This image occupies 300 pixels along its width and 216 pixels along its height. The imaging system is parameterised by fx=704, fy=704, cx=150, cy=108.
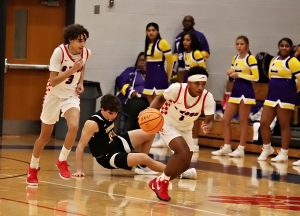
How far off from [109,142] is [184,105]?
142 cm

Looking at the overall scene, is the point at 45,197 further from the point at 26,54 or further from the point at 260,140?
the point at 26,54

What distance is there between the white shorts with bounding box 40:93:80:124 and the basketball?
0.95 metres

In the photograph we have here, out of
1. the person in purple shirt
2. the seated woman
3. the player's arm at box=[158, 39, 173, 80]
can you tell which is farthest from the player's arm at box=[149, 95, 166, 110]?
the person in purple shirt

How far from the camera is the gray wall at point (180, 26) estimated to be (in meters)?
13.4

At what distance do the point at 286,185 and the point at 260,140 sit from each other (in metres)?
3.66

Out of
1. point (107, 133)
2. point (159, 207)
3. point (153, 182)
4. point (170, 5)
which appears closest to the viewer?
point (159, 207)

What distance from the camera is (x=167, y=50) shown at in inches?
478

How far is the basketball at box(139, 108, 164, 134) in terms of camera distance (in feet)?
22.5

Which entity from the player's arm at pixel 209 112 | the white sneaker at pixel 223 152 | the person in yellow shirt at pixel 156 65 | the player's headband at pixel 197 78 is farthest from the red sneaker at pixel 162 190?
the person in yellow shirt at pixel 156 65

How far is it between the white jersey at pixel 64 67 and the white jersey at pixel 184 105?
1053 mm

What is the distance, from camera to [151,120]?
6844mm

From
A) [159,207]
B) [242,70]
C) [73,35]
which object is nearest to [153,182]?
[159,207]

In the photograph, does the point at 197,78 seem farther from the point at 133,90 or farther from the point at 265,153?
the point at 133,90

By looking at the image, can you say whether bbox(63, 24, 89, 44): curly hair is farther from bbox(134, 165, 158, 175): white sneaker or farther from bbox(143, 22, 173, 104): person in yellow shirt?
bbox(143, 22, 173, 104): person in yellow shirt
